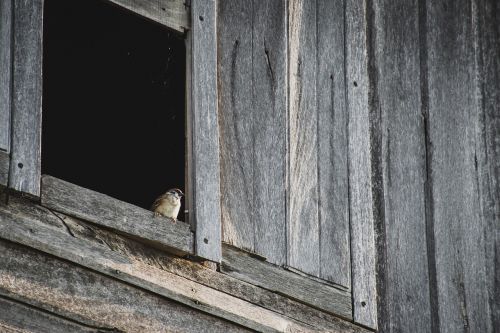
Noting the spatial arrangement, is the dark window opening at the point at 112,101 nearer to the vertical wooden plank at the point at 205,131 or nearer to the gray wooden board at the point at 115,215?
the vertical wooden plank at the point at 205,131

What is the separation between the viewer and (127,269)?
4.71 m

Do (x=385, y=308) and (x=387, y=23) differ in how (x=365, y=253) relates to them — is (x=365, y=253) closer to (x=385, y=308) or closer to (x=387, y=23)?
(x=385, y=308)

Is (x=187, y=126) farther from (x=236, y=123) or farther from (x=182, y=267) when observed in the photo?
(x=182, y=267)

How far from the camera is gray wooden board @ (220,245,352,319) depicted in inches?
205

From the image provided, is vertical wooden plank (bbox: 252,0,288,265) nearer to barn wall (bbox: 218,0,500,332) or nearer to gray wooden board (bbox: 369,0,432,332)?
barn wall (bbox: 218,0,500,332)

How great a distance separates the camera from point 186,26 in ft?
17.2

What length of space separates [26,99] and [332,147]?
186 cm

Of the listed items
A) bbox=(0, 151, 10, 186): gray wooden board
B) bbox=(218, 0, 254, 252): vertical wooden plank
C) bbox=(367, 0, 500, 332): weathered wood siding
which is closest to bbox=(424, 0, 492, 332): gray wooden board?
bbox=(367, 0, 500, 332): weathered wood siding

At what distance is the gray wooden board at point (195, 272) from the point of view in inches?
180

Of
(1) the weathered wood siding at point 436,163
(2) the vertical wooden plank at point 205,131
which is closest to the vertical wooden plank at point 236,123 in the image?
(2) the vertical wooden plank at point 205,131

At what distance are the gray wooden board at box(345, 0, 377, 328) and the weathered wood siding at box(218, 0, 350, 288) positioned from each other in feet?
0.19

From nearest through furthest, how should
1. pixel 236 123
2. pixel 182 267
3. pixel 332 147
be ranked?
pixel 182 267, pixel 236 123, pixel 332 147

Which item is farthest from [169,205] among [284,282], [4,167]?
[4,167]

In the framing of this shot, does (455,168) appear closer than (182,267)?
No
